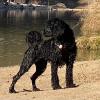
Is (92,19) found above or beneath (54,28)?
beneath

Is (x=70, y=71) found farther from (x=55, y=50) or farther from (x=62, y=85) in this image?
(x=62, y=85)

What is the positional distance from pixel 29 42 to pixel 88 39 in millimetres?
18744

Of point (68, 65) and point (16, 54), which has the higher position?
point (68, 65)

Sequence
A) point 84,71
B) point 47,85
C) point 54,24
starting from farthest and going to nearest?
point 84,71
point 47,85
point 54,24

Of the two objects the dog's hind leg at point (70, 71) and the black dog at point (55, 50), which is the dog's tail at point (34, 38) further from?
the dog's hind leg at point (70, 71)

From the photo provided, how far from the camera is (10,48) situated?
103 ft

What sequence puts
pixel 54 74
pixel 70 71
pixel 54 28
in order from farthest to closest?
1. pixel 70 71
2. pixel 54 74
3. pixel 54 28

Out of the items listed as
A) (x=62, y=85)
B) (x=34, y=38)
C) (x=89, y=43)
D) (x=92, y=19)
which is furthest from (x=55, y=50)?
(x=89, y=43)

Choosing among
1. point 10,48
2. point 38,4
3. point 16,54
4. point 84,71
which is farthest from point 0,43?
point 38,4

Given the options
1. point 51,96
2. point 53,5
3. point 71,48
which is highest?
point 71,48

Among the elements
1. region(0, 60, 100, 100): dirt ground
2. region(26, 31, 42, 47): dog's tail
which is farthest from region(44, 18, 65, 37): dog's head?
region(0, 60, 100, 100): dirt ground

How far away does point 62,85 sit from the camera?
13.0 m

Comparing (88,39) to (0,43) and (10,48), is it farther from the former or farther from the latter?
(0,43)

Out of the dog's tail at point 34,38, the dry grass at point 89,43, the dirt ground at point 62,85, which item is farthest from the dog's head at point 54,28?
the dry grass at point 89,43
